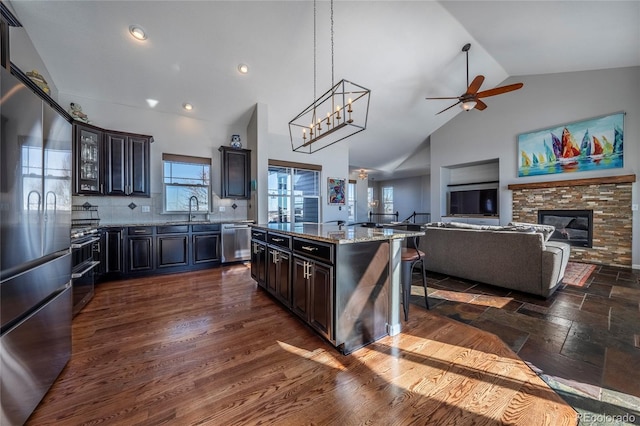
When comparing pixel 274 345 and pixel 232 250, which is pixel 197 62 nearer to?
pixel 232 250

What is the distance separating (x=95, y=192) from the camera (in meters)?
3.87

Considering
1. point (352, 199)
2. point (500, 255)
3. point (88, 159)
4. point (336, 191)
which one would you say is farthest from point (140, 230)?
point (352, 199)

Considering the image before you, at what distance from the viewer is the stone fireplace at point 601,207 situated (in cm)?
468

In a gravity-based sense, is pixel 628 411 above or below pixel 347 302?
below

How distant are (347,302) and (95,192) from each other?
4.32 metres

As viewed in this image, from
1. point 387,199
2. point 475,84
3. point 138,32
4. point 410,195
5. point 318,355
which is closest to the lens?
point 318,355

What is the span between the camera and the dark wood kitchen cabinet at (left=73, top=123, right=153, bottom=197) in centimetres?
368

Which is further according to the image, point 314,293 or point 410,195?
point 410,195

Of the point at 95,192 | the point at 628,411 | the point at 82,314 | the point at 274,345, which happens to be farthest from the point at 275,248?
the point at 95,192

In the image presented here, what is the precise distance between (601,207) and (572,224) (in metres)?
0.57

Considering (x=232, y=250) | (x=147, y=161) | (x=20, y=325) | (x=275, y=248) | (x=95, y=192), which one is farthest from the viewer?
(x=232, y=250)

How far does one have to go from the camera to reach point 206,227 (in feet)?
15.2

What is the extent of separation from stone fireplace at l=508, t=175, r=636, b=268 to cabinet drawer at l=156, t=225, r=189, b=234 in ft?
24.8

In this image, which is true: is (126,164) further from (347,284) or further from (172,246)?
(347,284)
